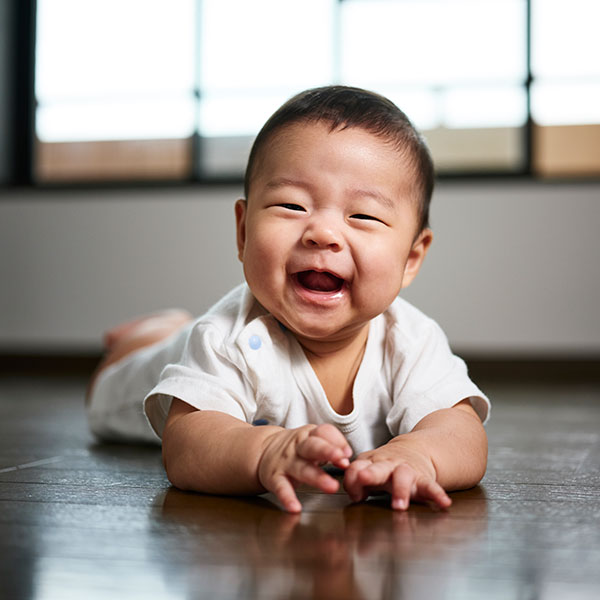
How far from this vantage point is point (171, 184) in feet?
10.3

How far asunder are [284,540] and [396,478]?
143 millimetres

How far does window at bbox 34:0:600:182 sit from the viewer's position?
2.91 m

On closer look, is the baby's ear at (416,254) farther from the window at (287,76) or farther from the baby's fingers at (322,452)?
the window at (287,76)

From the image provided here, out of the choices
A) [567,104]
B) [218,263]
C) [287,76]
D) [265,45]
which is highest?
[265,45]

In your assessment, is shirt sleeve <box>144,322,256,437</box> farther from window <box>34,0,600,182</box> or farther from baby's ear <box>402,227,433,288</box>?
window <box>34,0,600,182</box>

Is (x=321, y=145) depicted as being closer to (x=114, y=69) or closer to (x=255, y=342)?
(x=255, y=342)

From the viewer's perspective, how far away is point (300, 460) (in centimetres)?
69

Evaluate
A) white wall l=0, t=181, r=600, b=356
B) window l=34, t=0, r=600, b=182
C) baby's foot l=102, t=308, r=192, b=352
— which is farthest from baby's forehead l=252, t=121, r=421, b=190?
window l=34, t=0, r=600, b=182

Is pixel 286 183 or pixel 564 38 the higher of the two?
pixel 564 38

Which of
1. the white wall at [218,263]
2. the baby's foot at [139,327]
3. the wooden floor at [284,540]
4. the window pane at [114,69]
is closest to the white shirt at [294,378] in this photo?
the wooden floor at [284,540]

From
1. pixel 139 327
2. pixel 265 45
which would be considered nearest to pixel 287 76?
pixel 265 45

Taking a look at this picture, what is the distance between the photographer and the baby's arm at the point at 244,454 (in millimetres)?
671

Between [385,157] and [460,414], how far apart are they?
30cm

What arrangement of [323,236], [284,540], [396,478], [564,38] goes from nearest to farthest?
[284,540] < [396,478] < [323,236] < [564,38]
